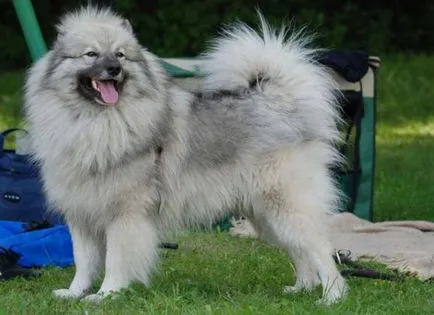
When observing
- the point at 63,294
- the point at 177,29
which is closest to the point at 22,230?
the point at 63,294

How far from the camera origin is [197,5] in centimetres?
1373

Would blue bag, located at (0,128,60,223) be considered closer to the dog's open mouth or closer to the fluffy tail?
the dog's open mouth

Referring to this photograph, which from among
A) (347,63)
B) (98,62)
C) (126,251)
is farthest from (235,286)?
(347,63)

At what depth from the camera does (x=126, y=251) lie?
4648mm

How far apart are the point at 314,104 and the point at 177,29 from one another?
29.0 feet

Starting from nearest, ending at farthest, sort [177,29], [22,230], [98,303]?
[98,303] → [22,230] → [177,29]

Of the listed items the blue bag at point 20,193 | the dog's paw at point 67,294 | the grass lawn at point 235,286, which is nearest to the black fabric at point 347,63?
the grass lawn at point 235,286

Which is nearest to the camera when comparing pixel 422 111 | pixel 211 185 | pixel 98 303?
pixel 98 303

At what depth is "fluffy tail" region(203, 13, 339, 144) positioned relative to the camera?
4980 millimetres

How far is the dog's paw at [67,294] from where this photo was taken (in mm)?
4705

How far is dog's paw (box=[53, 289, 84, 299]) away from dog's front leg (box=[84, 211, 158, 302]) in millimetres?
120

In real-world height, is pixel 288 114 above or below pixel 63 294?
above

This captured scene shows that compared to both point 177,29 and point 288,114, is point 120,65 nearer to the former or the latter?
point 288,114

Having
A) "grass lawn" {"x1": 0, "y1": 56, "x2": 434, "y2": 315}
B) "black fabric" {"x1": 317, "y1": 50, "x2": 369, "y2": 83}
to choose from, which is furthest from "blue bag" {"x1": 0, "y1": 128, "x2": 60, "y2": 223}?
"black fabric" {"x1": 317, "y1": 50, "x2": 369, "y2": 83}
